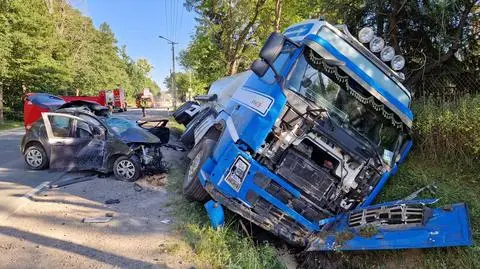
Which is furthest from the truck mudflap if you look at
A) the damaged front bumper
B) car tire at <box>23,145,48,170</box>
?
car tire at <box>23,145,48,170</box>

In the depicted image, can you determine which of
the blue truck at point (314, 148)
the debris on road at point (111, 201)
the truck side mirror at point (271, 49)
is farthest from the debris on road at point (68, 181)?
the truck side mirror at point (271, 49)

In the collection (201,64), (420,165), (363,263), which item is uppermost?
(201,64)

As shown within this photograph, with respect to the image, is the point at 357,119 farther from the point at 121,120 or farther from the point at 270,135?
the point at 121,120

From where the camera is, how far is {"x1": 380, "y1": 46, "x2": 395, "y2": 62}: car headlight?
5457 mm

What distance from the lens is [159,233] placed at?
4961 millimetres

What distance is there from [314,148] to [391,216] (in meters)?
1.25

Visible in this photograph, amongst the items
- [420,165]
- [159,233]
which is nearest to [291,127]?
[159,233]

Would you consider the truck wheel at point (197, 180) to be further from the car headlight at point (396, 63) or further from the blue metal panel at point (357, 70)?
the car headlight at point (396, 63)

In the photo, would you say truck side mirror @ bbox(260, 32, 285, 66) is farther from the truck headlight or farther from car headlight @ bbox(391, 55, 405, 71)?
car headlight @ bbox(391, 55, 405, 71)

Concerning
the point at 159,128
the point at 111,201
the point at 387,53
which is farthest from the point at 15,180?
the point at 387,53

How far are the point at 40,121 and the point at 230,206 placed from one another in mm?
5813

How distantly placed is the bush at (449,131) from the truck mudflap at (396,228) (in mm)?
1682

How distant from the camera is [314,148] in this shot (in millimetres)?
4855

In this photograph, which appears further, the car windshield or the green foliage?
the green foliage
